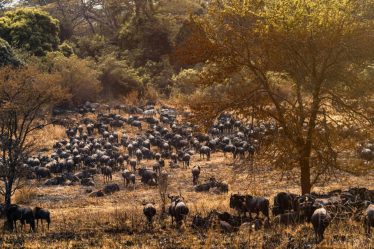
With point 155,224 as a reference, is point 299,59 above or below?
above

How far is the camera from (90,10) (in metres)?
82.9

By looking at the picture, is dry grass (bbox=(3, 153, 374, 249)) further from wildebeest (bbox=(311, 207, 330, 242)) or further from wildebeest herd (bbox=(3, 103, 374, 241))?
wildebeest herd (bbox=(3, 103, 374, 241))

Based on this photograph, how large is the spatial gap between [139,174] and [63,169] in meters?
6.52

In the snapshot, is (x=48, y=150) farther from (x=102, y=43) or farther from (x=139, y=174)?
(x=102, y=43)

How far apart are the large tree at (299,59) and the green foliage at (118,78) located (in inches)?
1679

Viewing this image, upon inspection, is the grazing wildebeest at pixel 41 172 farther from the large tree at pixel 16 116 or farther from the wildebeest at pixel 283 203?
the wildebeest at pixel 283 203

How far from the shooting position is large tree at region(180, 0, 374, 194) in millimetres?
16844

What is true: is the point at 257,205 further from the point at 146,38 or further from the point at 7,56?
the point at 146,38

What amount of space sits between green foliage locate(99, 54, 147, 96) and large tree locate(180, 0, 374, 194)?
1679 inches

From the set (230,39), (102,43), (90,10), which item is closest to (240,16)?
(230,39)

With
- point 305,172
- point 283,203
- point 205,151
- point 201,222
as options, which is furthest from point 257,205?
point 205,151

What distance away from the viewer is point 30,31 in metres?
58.2

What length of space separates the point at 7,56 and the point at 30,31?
11.8 meters

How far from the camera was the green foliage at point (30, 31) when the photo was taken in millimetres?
56750
